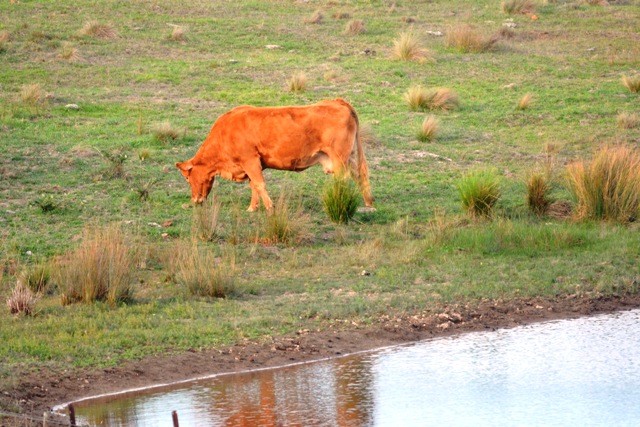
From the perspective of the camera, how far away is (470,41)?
23.4 meters

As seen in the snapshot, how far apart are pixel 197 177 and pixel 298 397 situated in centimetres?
654

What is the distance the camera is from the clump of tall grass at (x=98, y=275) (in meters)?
9.79

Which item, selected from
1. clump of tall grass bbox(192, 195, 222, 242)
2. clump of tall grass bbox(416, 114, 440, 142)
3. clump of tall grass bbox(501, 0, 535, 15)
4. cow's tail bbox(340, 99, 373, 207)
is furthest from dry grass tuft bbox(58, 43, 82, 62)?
clump of tall grass bbox(501, 0, 535, 15)

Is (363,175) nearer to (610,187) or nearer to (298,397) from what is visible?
(610,187)

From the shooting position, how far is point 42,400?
306 inches

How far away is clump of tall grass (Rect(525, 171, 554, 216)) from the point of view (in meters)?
13.3

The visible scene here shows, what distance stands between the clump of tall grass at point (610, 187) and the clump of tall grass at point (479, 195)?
3.32ft

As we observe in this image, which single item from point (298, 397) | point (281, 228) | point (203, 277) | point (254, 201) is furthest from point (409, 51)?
point (298, 397)

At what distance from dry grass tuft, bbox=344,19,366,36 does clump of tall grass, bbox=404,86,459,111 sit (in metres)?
6.68

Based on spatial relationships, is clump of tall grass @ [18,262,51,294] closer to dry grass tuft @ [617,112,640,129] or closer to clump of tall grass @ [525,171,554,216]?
clump of tall grass @ [525,171,554,216]

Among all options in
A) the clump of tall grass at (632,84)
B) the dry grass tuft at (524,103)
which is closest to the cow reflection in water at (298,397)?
the dry grass tuft at (524,103)

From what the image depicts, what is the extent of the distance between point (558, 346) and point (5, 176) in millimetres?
8356

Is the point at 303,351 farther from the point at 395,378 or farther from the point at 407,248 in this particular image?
the point at 407,248

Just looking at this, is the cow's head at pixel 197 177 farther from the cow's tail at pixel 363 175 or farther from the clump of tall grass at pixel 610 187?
the clump of tall grass at pixel 610 187
